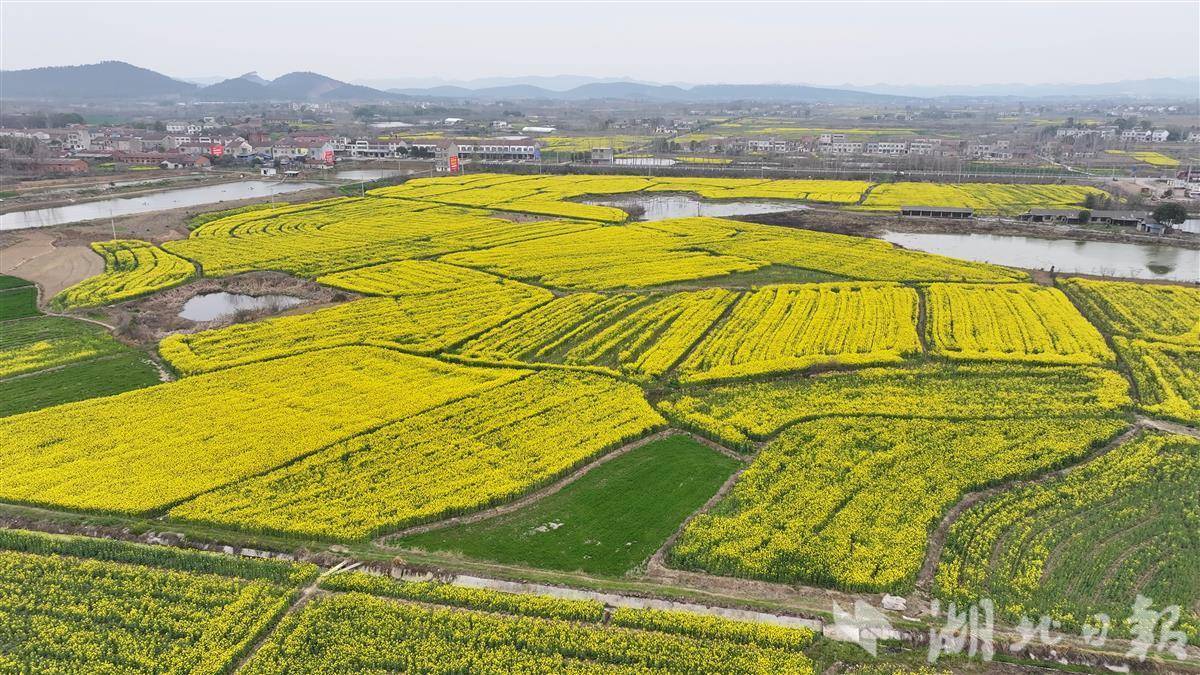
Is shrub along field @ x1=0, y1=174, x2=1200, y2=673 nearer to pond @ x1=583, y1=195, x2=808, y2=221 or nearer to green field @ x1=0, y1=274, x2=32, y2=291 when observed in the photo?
green field @ x1=0, y1=274, x2=32, y2=291

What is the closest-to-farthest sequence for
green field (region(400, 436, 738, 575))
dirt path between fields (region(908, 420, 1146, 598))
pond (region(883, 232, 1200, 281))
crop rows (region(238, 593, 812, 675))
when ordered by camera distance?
crop rows (region(238, 593, 812, 675)) < dirt path between fields (region(908, 420, 1146, 598)) < green field (region(400, 436, 738, 575)) < pond (region(883, 232, 1200, 281))

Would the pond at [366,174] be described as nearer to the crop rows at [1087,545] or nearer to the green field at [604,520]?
the green field at [604,520]

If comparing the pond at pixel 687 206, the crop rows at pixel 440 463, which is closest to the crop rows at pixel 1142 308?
the crop rows at pixel 440 463

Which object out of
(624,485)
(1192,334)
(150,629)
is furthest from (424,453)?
(1192,334)

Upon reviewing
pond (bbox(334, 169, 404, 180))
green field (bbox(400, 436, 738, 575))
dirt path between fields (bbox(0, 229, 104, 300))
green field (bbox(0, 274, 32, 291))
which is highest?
pond (bbox(334, 169, 404, 180))

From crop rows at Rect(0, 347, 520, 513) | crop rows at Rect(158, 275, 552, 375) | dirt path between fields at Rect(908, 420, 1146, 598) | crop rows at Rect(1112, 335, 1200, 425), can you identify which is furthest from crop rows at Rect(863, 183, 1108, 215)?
crop rows at Rect(0, 347, 520, 513)

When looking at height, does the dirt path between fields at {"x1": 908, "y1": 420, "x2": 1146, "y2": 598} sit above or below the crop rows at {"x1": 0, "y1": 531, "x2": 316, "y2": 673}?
above

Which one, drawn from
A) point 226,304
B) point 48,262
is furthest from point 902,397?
point 48,262
